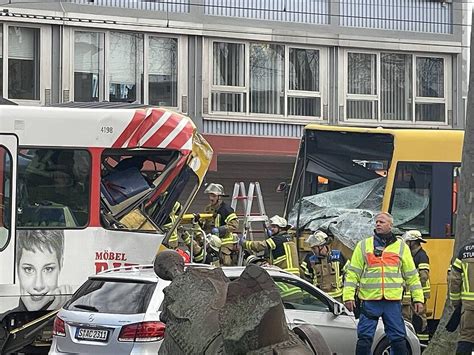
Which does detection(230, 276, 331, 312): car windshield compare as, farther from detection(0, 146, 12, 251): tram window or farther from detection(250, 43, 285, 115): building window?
detection(250, 43, 285, 115): building window

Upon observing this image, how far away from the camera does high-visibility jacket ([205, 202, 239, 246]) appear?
13.7 m

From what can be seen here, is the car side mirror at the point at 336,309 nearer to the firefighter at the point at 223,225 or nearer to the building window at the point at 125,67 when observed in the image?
the firefighter at the point at 223,225

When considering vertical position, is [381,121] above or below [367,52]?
below

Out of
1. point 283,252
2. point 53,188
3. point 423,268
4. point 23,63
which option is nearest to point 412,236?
point 423,268

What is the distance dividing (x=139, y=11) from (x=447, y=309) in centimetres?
1538

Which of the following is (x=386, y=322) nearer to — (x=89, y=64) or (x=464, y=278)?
(x=464, y=278)

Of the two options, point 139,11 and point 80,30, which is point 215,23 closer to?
point 139,11

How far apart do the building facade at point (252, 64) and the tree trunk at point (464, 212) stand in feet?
45.2

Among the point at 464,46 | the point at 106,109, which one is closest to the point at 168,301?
the point at 106,109

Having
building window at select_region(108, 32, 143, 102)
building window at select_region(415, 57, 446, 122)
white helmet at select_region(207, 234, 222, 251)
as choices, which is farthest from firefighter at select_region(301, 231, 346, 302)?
building window at select_region(415, 57, 446, 122)

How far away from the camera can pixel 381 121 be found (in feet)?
88.5

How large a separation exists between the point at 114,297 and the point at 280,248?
4.26 m


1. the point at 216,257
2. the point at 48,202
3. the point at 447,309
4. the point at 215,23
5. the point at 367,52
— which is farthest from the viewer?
the point at 367,52

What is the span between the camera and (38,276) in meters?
11.1
